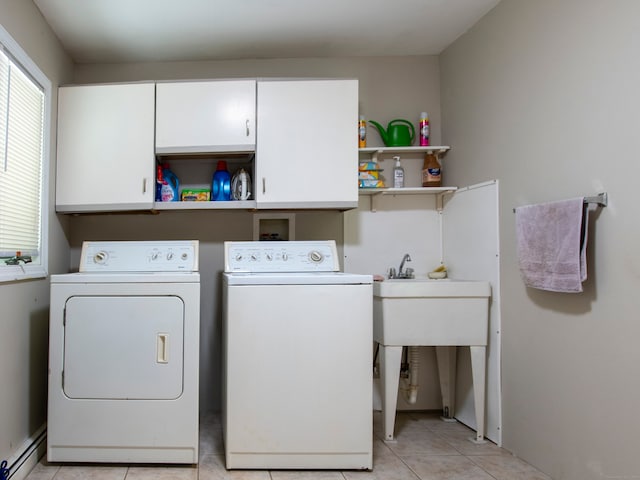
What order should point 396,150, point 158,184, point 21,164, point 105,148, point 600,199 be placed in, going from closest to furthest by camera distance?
point 600,199 < point 21,164 < point 105,148 < point 158,184 < point 396,150

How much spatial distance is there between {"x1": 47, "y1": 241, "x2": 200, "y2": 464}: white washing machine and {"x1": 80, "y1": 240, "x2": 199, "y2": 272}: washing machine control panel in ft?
1.03

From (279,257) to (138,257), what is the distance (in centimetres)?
77

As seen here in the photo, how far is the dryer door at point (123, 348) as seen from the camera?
6.93ft

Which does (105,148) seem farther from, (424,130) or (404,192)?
(424,130)

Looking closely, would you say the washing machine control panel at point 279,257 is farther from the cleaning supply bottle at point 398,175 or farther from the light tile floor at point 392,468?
the light tile floor at point 392,468

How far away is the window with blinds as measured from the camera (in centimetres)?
201

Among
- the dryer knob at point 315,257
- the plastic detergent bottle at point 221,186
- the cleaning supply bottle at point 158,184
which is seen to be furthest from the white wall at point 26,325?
the dryer knob at point 315,257

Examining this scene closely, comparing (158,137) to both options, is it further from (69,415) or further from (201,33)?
(69,415)

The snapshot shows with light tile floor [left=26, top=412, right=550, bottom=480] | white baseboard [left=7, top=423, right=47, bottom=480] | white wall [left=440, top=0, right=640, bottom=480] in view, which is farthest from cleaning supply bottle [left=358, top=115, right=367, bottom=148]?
white baseboard [left=7, top=423, right=47, bottom=480]

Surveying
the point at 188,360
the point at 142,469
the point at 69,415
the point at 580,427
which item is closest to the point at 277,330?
the point at 188,360

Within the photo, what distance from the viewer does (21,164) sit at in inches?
86.4

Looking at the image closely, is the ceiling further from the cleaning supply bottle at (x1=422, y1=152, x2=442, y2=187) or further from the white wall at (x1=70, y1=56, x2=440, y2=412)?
the cleaning supply bottle at (x1=422, y1=152, x2=442, y2=187)

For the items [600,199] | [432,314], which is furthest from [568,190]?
[432,314]

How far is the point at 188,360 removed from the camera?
2.13 meters
